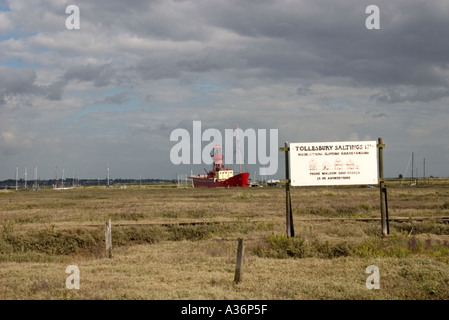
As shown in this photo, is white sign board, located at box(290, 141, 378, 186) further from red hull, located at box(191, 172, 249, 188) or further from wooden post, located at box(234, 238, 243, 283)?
red hull, located at box(191, 172, 249, 188)

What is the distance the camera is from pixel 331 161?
15.4 m

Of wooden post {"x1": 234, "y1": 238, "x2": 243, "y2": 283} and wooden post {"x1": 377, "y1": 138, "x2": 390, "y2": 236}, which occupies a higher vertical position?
wooden post {"x1": 377, "y1": 138, "x2": 390, "y2": 236}

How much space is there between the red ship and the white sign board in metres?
92.8

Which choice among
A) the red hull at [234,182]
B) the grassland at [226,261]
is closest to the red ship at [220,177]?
the red hull at [234,182]

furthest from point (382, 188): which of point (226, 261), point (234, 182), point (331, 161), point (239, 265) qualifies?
point (234, 182)

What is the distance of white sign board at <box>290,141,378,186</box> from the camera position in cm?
1538

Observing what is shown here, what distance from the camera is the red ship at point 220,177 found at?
357 feet

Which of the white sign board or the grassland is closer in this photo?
the grassland

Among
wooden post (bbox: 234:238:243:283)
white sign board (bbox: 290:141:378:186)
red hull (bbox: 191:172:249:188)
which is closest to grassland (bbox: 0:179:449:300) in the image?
wooden post (bbox: 234:238:243:283)

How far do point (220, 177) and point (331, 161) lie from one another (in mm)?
98214

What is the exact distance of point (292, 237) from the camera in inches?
591

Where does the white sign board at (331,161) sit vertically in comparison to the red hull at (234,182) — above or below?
above

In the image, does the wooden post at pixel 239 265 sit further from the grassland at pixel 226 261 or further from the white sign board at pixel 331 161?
the white sign board at pixel 331 161

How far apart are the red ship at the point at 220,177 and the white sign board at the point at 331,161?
92792 millimetres
